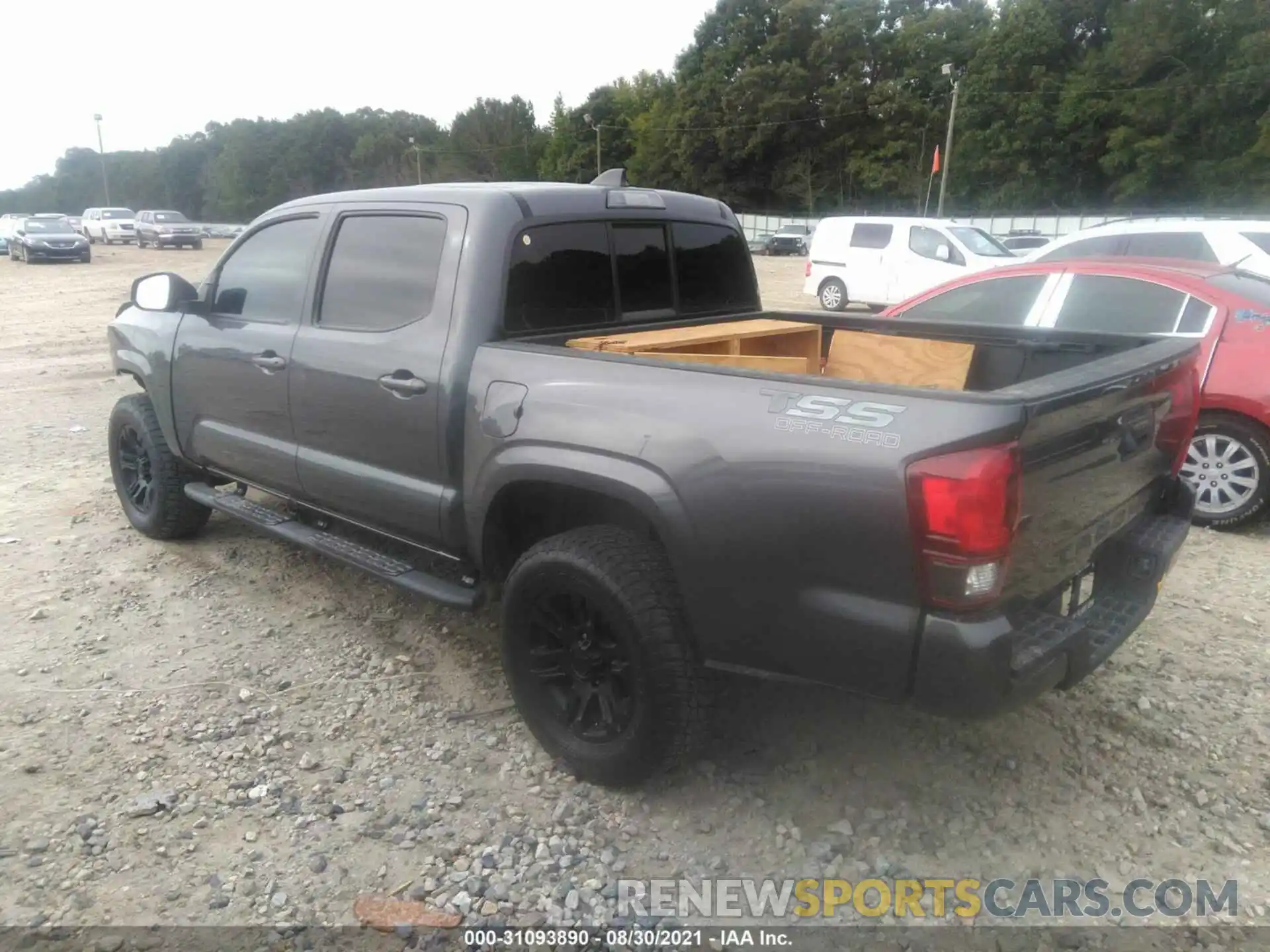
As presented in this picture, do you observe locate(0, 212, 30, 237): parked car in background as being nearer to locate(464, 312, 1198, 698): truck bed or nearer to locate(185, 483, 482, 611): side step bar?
locate(185, 483, 482, 611): side step bar

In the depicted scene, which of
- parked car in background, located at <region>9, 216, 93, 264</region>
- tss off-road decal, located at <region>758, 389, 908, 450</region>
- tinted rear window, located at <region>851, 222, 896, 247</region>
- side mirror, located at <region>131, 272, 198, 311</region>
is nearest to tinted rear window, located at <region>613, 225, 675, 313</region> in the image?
tss off-road decal, located at <region>758, 389, 908, 450</region>

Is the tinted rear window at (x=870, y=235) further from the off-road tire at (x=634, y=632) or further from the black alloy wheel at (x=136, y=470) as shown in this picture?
the off-road tire at (x=634, y=632)

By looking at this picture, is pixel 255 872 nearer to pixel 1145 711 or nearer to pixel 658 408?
pixel 658 408

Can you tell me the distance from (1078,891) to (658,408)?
182 cm

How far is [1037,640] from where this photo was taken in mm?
2428

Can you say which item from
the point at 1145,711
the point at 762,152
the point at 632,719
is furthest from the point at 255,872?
the point at 762,152

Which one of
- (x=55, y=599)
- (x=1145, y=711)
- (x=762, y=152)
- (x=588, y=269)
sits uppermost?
(x=762, y=152)

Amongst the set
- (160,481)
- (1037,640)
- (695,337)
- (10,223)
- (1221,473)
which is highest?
(695,337)

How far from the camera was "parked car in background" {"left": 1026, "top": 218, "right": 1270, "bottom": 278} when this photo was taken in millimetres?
8664

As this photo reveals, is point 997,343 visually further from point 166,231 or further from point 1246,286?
point 166,231

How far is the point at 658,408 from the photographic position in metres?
2.65

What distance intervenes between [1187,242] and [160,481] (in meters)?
9.25

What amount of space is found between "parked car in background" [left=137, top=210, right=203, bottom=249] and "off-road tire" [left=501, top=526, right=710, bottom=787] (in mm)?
40171

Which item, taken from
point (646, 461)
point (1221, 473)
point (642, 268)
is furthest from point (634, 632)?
point (1221, 473)
